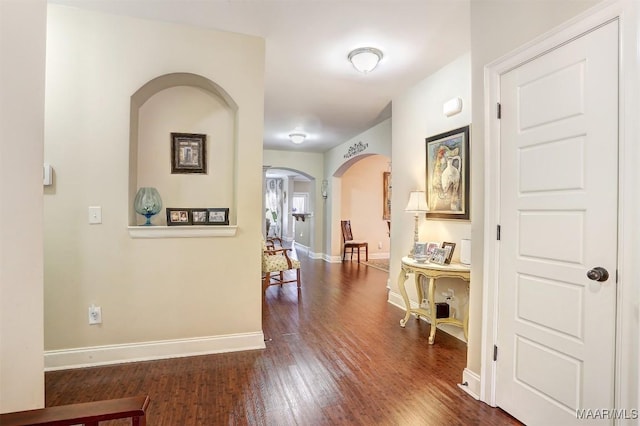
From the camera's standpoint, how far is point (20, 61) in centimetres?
108

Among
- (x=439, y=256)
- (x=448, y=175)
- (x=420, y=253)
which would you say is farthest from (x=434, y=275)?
(x=448, y=175)

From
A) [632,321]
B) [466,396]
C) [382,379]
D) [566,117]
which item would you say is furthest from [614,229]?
[382,379]

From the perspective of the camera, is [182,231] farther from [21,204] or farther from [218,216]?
[21,204]

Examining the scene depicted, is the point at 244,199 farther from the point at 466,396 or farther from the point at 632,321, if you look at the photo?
the point at 632,321

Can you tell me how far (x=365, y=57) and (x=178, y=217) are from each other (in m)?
2.18

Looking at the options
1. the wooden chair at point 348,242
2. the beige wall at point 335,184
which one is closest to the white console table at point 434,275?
the beige wall at point 335,184

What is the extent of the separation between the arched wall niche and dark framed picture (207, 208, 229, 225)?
0.31 ft

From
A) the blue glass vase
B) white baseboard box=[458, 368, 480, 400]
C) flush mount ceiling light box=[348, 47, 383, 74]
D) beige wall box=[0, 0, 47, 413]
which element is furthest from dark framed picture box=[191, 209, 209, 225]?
white baseboard box=[458, 368, 480, 400]

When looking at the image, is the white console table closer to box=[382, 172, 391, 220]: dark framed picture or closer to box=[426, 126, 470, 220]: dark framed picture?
box=[426, 126, 470, 220]: dark framed picture

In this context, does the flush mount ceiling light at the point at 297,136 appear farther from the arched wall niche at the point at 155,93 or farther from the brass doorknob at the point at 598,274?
the brass doorknob at the point at 598,274

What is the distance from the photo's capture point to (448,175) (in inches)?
132

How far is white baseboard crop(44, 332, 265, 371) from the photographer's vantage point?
2428 millimetres

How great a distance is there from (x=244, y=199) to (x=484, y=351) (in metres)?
2.11

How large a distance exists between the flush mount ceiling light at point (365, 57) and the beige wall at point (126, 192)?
85cm
